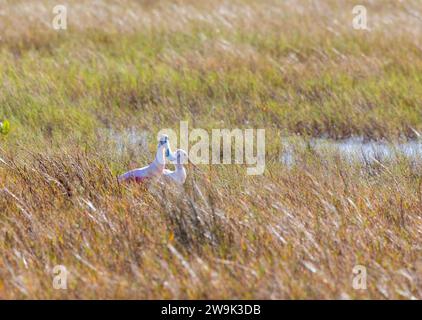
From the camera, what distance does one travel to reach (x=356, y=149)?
28.3ft

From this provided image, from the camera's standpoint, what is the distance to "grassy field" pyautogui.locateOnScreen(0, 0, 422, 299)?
5312 millimetres

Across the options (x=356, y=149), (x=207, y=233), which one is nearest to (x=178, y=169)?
(x=207, y=233)

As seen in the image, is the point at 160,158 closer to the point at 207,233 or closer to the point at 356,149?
the point at 207,233

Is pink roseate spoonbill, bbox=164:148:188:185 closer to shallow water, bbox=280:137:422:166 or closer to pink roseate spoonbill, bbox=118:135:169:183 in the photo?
pink roseate spoonbill, bbox=118:135:169:183

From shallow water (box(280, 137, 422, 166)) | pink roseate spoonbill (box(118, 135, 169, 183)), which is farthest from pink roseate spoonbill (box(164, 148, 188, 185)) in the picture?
shallow water (box(280, 137, 422, 166))

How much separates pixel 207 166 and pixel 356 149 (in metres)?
1.76

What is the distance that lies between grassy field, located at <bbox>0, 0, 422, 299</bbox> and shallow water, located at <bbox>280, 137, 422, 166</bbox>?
0.36ft

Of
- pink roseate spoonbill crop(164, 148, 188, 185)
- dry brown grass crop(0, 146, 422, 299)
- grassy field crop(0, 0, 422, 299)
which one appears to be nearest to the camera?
dry brown grass crop(0, 146, 422, 299)

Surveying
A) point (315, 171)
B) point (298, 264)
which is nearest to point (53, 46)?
point (315, 171)

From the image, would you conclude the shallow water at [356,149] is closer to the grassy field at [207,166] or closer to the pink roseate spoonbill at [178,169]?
the grassy field at [207,166]

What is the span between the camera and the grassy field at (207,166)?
17.4 ft

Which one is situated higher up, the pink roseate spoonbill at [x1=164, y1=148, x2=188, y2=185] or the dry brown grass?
the pink roseate spoonbill at [x1=164, y1=148, x2=188, y2=185]

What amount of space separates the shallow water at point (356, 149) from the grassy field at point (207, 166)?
4.3 inches
